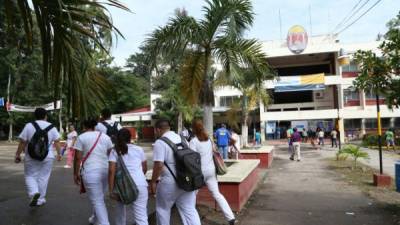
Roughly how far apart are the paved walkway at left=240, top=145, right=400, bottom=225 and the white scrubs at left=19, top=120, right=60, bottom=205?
126 inches

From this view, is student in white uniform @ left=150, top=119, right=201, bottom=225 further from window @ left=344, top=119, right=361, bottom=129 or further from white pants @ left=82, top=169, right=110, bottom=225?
window @ left=344, top=119, right=361, bottom=129

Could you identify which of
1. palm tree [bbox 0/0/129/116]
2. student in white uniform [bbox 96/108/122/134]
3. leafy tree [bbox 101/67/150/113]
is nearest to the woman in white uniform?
palm tree [bbox 0/0/129/116]

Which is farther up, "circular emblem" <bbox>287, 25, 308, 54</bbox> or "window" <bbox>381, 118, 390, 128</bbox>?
"circular emblem" <bbox>287, 25, 308, 54</bbox>

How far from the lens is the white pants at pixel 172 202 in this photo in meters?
5.02

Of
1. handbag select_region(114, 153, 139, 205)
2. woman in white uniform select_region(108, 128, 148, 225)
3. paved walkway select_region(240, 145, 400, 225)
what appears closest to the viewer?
handbag select_region(114, 153, 139, 205)

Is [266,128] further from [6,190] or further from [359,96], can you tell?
[6,190]

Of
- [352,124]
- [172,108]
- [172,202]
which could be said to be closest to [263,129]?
[352,124]

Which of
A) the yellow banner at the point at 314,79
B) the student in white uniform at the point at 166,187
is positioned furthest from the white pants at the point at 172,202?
the yellow banner at the point at 314,79

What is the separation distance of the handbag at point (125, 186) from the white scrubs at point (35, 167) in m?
2.41

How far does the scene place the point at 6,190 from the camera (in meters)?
9.33

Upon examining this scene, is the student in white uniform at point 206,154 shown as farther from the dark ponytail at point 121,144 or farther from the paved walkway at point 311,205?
the dark ponytail at point 121,144

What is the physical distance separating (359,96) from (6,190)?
131ft

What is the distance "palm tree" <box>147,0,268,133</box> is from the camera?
8.67 metres

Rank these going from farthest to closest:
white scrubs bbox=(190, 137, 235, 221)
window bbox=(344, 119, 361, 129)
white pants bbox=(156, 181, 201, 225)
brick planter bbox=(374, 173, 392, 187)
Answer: window bbox=(344, 119, 361, 129)
brick planter bbox=(374, 173, 392, 187)
white scrubs bbox=(190, 137, 235, 221)
white pants bbox=(156, 181, 201, 225)
